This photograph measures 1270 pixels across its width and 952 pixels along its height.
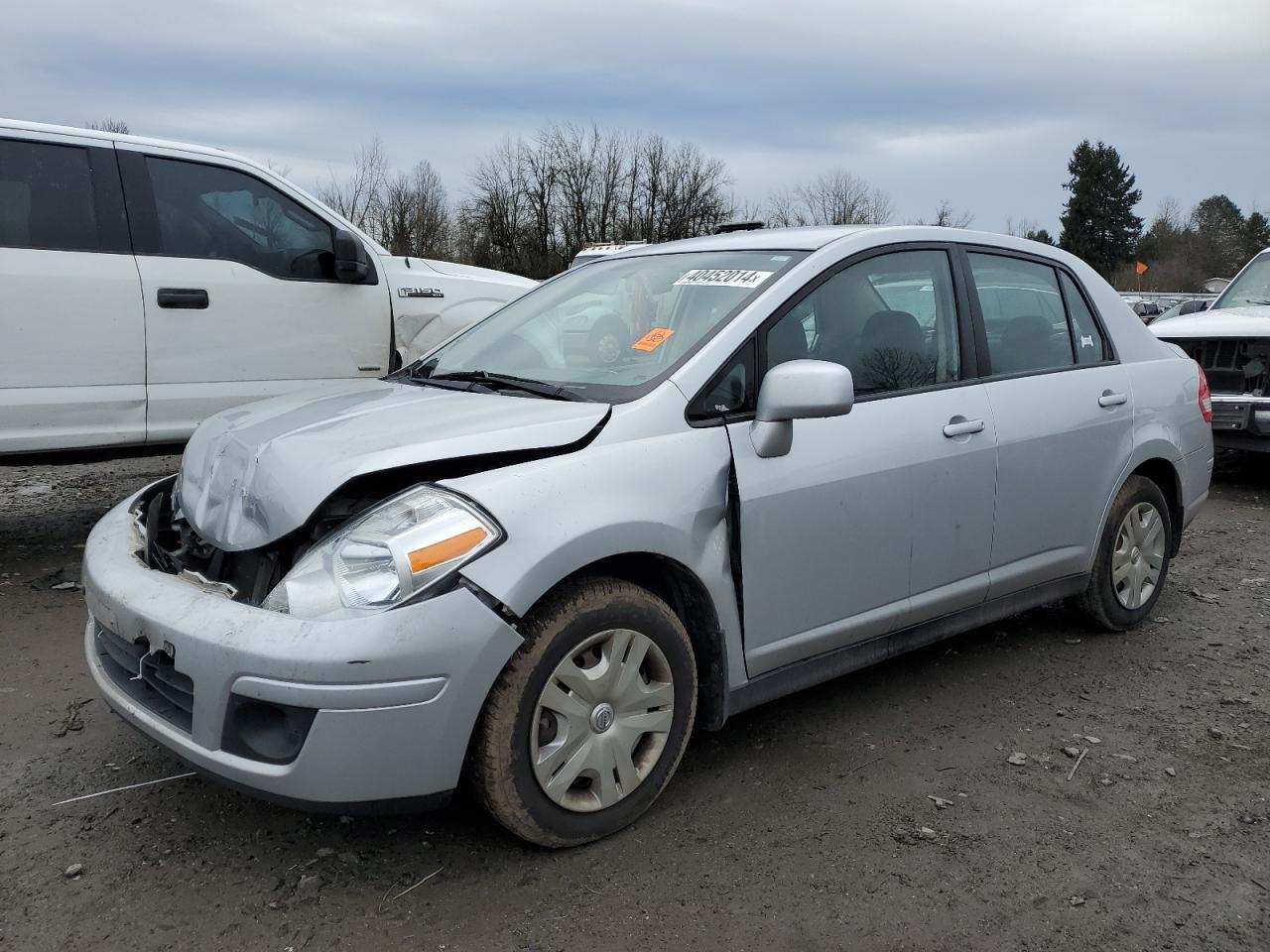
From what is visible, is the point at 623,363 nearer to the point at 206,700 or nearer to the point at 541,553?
the point at 541,553

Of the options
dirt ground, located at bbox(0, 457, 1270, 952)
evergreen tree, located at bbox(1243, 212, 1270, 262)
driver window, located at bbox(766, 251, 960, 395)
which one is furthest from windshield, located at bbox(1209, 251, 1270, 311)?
evergreen tree, located at bbox(1243, 212, 1270, 262)

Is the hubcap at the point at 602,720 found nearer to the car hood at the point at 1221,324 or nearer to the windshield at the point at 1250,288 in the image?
the car hood at the point at 1221,324

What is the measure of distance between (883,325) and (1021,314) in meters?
0.86

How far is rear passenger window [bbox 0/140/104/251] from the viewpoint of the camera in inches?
197

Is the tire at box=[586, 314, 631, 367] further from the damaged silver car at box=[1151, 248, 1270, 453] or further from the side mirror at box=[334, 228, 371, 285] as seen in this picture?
the damaged silver car at box=[1151, 248, 1270, 453]

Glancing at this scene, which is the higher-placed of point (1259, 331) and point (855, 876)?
point (1259, 331)

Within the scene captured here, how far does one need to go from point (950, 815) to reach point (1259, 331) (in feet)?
21.8

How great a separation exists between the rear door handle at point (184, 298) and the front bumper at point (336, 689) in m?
3.28

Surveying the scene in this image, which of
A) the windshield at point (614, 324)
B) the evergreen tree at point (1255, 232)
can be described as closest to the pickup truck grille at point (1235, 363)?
the windshield at point (614, 324)

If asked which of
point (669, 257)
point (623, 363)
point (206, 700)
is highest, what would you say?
point (669, 257)

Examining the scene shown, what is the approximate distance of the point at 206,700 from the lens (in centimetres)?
240

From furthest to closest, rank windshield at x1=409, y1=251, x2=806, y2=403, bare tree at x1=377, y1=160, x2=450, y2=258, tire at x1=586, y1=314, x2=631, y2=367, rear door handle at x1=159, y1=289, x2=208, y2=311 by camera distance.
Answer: bare tree at x1=377, y1=160, x2=450, y2=258 < rear door handle at x1=159, y1=289, x2=208, y2=311 < tire at x1=586, y1=314, x2=631, y2=367 < windshield at x1=409, y1=251, x2=806, y2=403

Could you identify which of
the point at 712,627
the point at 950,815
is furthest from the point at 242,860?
the point at 950,815

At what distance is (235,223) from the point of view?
5684 millimetres
